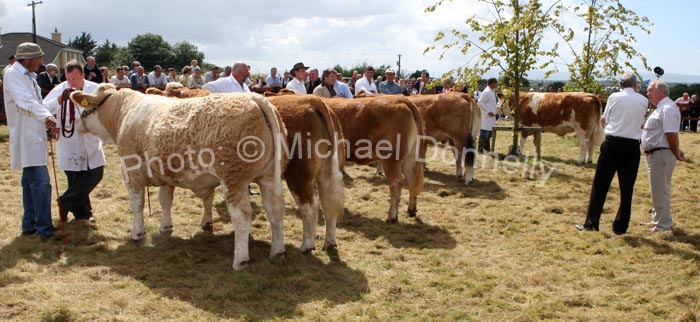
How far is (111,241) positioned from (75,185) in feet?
3.26

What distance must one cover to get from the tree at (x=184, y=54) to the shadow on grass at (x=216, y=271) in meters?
69.7

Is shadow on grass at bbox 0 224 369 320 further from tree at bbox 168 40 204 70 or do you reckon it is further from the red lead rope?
tree at bbox 168 40 204 70

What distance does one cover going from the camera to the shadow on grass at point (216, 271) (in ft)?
14.7

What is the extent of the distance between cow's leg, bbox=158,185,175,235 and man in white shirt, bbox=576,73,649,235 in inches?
201

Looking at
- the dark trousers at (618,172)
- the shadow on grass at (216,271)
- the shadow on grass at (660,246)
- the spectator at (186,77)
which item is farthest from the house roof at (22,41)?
the shadow on grass at (660,246)

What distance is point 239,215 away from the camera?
5047 mm

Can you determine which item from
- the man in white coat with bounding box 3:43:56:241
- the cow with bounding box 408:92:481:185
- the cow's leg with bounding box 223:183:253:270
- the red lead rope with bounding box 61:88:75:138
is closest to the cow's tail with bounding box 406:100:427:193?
the cow with bounding box 408:92:481:185

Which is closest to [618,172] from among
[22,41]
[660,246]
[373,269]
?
[660,246]

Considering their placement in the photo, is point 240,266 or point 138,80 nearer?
A: point 240,266

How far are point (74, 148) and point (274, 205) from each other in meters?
2.81

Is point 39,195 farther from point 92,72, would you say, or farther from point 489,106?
point 489,106

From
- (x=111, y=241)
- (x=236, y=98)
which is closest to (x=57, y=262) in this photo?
(x=111, y=241)

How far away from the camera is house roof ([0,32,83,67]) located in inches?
2028

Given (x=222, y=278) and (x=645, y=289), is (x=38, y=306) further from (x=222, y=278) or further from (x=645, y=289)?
(x=645, y=289)
